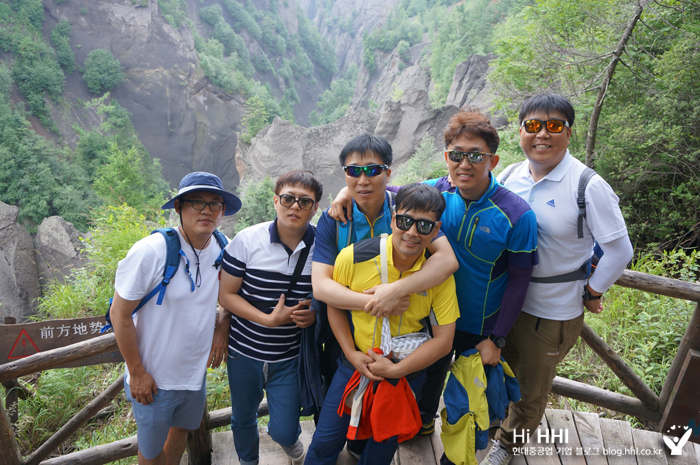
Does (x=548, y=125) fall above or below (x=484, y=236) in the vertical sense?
above

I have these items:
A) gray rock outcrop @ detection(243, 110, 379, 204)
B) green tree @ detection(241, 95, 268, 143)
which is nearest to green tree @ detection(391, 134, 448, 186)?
gray rock outcrop @ detection(243, 110, 379, 204)

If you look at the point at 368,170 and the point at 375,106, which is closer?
the point at 368,170

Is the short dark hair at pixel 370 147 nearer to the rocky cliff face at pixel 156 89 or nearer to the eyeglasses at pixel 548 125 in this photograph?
the eyeglasses at pixel 548 125

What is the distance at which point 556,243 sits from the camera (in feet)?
6.42

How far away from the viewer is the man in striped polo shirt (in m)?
1.97

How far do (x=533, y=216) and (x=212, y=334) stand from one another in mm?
1698

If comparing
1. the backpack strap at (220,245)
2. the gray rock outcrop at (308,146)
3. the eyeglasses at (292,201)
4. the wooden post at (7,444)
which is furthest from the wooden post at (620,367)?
the gray rock outcrop at (308,146)

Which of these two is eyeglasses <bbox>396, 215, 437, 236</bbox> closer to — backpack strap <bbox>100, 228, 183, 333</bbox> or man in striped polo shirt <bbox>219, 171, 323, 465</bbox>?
man in striped polo shirt <bbox>219, 171, 323, 465</bbox>

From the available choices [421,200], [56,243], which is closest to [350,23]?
[56,243]

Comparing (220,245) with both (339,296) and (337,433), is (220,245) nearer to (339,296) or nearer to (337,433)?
(339,296)

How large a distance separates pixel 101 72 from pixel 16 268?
22.9 m

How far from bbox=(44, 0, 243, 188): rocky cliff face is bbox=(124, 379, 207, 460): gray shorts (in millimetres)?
34316

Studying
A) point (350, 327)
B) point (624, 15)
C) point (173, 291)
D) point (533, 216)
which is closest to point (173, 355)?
point (173, 291)

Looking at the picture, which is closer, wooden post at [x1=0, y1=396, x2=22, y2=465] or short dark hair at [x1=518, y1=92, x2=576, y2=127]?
short dark hair at [x1=518, y1=92, x2=576, y2=127]
